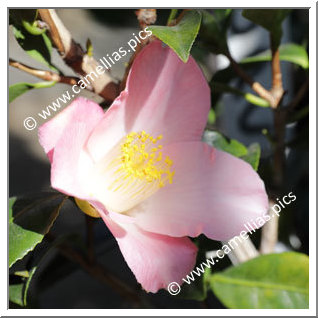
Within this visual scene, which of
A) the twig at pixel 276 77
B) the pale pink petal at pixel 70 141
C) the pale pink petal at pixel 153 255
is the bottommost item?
the pale pink petal at pixel 153 255

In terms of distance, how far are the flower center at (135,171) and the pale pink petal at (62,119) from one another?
0.24 feet

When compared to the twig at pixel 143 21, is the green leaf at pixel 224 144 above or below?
below


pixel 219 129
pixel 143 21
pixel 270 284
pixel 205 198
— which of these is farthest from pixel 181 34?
pixel 219 129

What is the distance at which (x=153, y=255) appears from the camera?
0.50 metres

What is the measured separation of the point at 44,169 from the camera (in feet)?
5.65

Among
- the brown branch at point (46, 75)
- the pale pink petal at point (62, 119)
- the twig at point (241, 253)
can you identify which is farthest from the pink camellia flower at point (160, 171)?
the twig at point (241, 253)

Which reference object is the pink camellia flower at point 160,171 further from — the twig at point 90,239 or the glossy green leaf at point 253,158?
the twig at point 90,239

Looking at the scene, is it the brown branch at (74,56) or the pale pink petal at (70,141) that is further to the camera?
the brown branch at (74,56)

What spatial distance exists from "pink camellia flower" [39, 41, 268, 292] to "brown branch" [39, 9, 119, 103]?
71mm

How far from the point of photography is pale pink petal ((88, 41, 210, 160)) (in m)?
0.52

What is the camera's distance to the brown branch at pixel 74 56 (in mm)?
571

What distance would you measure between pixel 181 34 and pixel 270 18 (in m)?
0.25

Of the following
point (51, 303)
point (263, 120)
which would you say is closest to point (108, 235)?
point (51, 303)

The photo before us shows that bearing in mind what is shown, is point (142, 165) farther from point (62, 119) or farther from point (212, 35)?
point (212, 35)
